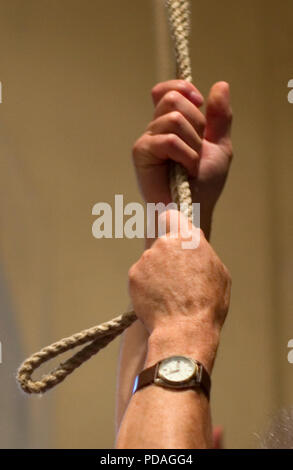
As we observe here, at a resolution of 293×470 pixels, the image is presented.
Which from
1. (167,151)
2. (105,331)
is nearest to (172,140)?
(167,151)

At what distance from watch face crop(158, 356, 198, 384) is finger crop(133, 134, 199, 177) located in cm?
18

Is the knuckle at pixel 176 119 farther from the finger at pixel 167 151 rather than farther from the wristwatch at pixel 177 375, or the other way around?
the wristwatch at pixel 177 375

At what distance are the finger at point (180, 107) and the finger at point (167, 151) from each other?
0.9 inches

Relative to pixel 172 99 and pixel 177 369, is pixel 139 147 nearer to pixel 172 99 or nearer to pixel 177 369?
pixel 172 99

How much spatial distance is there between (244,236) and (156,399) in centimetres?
67

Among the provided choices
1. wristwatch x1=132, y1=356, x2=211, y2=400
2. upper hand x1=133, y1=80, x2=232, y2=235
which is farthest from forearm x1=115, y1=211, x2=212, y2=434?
wristwatch x1=132, y1=356, x2=211, y2=400

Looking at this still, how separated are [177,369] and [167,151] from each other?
0.63ft

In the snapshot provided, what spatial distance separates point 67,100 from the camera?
889 millimetres

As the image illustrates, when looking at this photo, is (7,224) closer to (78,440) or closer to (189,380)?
(78,440)

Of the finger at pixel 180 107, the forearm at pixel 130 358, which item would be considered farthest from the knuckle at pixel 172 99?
the forearm at pixel 130 358

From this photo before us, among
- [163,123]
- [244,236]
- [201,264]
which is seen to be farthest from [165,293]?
[244,236]

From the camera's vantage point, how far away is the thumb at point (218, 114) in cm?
55

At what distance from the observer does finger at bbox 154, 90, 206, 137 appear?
53 cm

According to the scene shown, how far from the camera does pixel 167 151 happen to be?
20.7 inches
